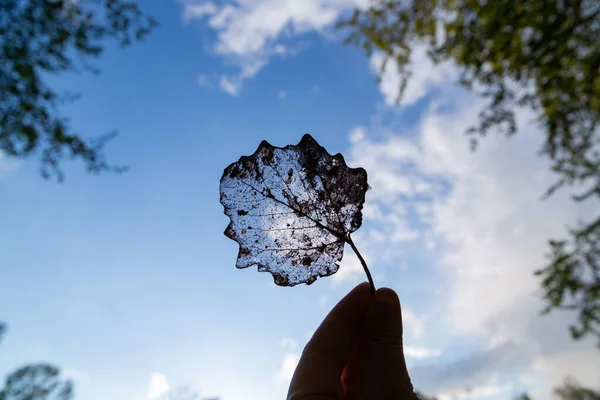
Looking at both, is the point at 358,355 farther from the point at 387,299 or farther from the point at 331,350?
the point at 387,299

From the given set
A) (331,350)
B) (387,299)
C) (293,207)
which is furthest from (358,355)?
(293,207)

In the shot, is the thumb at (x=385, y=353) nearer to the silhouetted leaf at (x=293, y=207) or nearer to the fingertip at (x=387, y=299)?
the fingertip at (x=387, y=299)

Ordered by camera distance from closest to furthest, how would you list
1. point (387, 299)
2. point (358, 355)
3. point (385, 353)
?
1. point (385, 353)
2. point (387, 299)
3. point (358, 355)

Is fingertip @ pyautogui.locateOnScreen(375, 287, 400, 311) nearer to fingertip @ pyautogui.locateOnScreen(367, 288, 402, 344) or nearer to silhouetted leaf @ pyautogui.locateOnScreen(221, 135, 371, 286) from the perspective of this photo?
fingertip @ pyautogui.locateOnScreen(367, 288, 402, 344)

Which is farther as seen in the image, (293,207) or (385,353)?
(293,207)

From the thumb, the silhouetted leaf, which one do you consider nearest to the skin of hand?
the thumb
